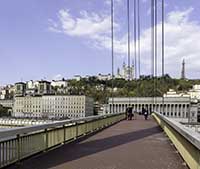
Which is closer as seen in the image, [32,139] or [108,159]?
[108,159]

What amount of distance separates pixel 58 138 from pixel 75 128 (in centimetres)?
299

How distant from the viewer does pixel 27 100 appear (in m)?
154

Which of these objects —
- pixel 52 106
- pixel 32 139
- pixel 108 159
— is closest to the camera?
pixel 108 159

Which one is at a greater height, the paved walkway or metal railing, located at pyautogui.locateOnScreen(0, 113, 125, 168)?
metal railing, located at pyautogui.locateOnScreen(0, 113, 125, 168)

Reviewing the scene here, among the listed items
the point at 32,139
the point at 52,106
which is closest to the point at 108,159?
the point at 32,139

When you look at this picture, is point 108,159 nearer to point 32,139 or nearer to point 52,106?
point 32,139

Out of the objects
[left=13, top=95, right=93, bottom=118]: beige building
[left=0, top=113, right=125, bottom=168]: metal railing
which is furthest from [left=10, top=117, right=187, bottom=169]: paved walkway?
[left=13, top=95, right=93, bottom=118]: beige building

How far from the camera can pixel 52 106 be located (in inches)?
5556

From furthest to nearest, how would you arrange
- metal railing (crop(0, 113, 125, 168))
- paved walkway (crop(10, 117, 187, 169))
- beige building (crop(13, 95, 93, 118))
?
beige building (crop(13, 95, 93, 118)) < paved walkway (crop(10, 117, 187, 169)) < metal railing (crop(0, 113, 125, 168))

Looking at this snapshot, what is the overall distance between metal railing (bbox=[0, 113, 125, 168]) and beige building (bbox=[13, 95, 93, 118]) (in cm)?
10571

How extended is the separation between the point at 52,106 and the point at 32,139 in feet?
436

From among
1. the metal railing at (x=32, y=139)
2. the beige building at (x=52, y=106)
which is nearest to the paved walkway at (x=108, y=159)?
→ the metal railing at (x=32, y=139)

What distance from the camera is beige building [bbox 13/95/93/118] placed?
126m

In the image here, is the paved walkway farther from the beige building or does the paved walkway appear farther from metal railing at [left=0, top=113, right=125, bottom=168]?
the beige building
